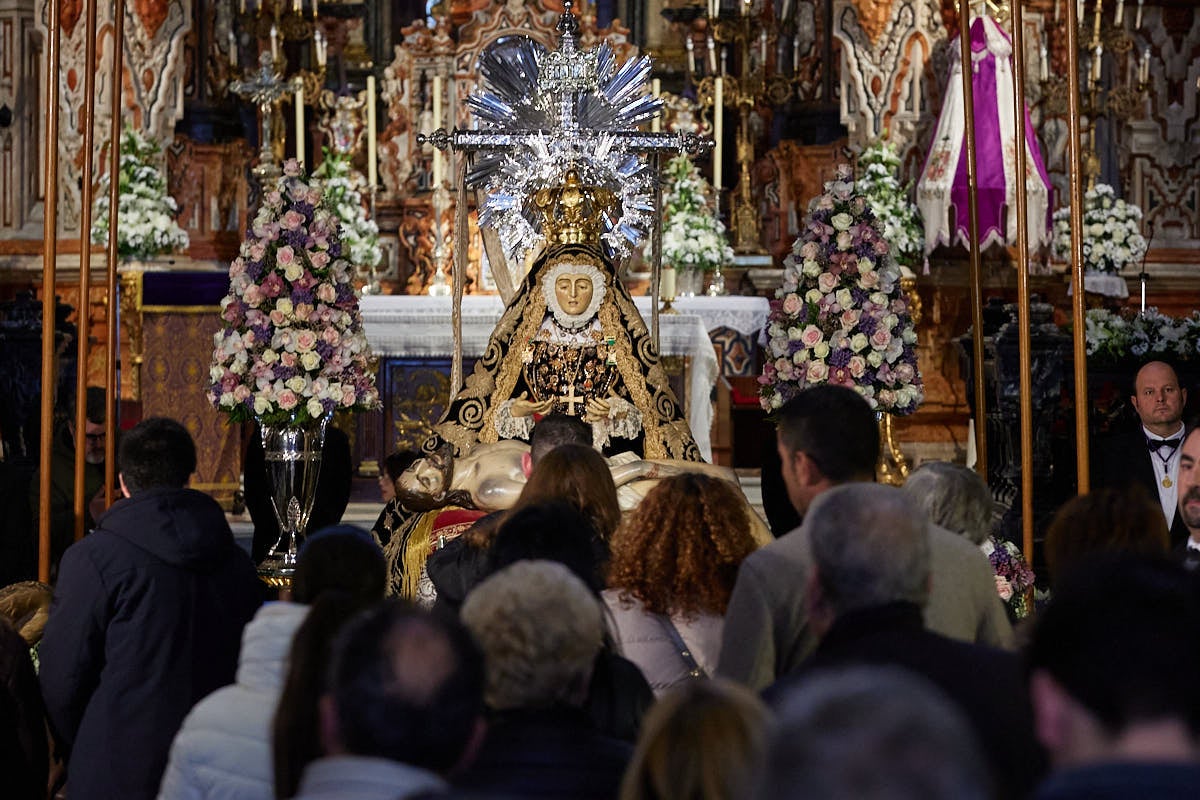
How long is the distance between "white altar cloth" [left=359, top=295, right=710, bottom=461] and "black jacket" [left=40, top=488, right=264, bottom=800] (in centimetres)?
649

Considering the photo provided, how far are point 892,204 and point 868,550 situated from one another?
1025cm

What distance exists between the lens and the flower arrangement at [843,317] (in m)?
8.34

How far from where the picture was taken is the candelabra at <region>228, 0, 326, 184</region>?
13570mm

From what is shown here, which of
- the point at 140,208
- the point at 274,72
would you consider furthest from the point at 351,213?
the point at 140,208

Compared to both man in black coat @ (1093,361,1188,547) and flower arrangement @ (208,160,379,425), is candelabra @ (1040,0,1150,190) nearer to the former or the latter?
man in black coat @ (1093,361,1188,547)

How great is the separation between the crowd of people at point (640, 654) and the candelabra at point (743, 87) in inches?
342

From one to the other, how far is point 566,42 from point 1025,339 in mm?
3648

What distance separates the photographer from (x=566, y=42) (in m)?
9.23

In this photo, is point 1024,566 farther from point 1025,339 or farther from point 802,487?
point 802,487

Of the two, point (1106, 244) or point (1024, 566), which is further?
point (1106, 244)

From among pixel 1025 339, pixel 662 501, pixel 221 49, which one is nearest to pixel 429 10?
pixel 221 49

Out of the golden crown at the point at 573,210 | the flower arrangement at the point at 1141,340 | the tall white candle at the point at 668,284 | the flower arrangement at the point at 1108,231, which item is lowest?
the flower arrangement at the point at 1141,340

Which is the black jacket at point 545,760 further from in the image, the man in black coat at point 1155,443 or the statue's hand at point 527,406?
the statue's hand at point 527,406

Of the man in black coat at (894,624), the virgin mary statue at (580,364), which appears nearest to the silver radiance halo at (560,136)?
the virgin mary statue at (580,364)
